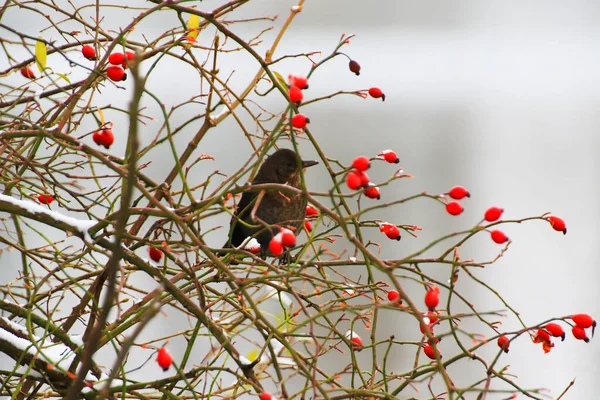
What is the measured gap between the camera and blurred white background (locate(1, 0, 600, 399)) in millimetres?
4020

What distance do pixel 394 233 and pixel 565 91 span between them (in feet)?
12.5

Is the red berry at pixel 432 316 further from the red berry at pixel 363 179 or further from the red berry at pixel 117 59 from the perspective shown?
the red berry at pixel 117 59

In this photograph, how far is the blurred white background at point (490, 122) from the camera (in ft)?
13.2

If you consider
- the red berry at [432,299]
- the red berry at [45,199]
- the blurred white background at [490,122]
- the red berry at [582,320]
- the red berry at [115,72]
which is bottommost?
the red berry at [432,299]

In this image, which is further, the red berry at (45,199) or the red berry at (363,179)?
the red berry at (45,199)

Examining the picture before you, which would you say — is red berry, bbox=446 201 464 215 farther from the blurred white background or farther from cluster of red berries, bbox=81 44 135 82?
the blurred white background

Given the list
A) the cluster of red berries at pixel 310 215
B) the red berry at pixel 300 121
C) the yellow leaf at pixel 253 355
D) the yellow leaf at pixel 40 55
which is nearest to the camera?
the red berry at pixel 300 121

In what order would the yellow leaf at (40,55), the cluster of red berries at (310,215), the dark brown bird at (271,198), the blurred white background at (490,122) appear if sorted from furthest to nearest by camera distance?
the blurred white background at (490,122) < the dark brown bird at (271,198) < the cluster of red berries at (310,215) < the yellow leaf at (40,55)

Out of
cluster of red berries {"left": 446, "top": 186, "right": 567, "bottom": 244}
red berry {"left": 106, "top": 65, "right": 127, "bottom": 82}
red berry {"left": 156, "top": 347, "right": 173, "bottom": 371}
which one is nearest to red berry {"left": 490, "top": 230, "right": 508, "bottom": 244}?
cluster of red berries {"left": 446, "top": 186, "right": 567, "bottom": 244}

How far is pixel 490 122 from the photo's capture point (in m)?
4.44

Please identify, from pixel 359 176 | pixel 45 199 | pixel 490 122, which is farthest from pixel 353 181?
pixel 490 122

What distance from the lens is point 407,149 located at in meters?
4.08

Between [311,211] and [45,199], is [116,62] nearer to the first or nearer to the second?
[45,199]

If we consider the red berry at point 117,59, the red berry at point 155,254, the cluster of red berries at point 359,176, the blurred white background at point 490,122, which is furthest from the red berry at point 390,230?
the blurred white background at point 490,122
